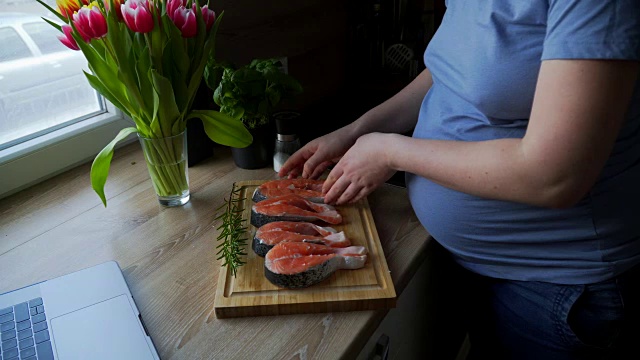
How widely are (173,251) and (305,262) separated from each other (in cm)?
28

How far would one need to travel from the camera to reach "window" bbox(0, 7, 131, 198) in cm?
107

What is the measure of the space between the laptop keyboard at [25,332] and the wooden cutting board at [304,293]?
242 mm

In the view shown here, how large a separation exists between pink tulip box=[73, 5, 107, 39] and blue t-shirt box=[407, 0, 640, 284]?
561mm

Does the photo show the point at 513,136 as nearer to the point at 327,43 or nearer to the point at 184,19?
the point at 184,19

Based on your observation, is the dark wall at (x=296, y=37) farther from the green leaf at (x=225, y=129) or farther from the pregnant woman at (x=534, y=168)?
the pregnant woman at (x=534, y=168)

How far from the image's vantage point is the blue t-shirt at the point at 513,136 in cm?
69

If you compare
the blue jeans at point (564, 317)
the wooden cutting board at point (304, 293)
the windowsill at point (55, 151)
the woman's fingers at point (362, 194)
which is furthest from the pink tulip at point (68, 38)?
the blue jeans at point (564, 317)

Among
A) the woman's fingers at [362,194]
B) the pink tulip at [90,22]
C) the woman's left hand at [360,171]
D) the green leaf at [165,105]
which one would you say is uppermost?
the pink tulip at [90,22]

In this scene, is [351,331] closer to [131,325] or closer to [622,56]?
[131,325]

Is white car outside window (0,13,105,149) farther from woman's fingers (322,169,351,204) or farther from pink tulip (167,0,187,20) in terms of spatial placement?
woman's fingers (322,169,351,204)

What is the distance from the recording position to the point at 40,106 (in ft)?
3.78

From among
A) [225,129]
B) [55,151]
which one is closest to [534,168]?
[225,129]

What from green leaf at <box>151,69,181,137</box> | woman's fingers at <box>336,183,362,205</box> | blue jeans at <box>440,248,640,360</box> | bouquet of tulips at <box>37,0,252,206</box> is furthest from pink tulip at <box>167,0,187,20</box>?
blue jeans at <box>440,248,640,360</box>

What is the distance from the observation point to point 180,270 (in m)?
0.86
